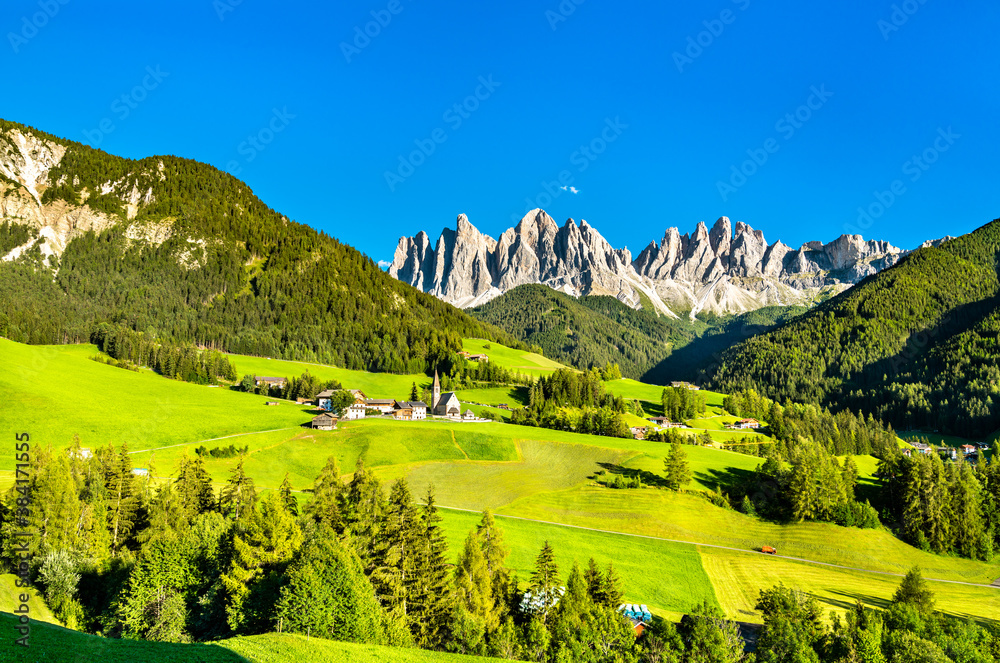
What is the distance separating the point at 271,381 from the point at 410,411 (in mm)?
46171

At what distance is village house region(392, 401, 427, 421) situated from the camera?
11021 centimetres

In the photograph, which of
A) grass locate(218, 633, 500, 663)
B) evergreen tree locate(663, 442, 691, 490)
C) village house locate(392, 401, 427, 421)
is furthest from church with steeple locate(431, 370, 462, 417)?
grass locate(218, 633, 500, 663)

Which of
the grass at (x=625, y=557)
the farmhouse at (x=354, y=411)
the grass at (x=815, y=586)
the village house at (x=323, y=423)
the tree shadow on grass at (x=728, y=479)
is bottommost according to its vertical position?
the grass at (x=815, y=586)

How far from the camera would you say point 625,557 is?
54.7 meters

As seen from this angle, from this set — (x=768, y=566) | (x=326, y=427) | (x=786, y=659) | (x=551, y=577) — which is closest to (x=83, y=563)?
(x=551, y=577)

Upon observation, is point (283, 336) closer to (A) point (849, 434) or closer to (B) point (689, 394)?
(B) point (689, 394)

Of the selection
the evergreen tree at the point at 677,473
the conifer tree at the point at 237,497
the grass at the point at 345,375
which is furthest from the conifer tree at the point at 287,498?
the grass at the point at 345,375

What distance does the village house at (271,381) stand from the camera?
5148 inches

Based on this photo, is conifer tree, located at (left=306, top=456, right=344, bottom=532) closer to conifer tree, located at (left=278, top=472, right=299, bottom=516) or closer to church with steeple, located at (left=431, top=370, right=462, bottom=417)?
conifer tree, located at (left=278, top=472, right=299, bottom=516)

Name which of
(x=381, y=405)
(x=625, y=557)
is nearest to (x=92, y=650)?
(x=625, y=557)

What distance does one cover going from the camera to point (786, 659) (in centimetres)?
3145

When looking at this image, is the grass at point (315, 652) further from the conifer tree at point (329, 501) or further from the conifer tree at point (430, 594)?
the conifer tree at point (329, 501)

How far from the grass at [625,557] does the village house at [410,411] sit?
47.7m

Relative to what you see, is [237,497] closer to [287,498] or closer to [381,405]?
[287,498]
